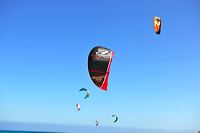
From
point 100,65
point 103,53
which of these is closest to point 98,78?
point 100,65

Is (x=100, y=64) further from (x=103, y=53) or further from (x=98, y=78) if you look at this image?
(x=98, y=78)

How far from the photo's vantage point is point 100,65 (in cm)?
2072

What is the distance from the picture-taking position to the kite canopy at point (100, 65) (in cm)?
2003

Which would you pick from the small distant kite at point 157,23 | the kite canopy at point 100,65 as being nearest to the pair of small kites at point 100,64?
the kite canopy at point 100,65

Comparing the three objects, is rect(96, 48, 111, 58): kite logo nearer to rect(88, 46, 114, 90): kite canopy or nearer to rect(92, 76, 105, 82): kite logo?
rect(88, 46, 114, 90): kite canopy

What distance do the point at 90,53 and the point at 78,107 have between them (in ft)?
74.8

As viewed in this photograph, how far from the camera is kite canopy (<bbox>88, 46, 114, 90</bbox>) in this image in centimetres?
2003

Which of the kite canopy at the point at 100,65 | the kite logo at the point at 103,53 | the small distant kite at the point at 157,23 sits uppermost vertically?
the small distant kite at the point at 157,23

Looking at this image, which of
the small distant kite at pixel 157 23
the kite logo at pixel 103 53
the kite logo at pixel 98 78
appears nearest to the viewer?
the kite logo at pixel 98 78

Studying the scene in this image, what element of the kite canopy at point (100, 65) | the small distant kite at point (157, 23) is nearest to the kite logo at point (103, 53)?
the kite canopy at point (100, 65)

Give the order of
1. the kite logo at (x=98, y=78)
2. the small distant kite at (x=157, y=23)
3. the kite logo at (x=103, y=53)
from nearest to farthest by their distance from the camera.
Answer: the kite logo at (x=98, y=78) < the kite logo at (x=103, y=53) < the small distant kite at (x=157, y=23)

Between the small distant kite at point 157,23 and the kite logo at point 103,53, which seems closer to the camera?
the kite logo at point 103,53

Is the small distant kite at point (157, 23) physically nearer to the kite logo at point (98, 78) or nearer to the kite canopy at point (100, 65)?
the kite canopy at point (100, 65)

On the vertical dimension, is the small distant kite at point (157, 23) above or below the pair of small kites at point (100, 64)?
above
